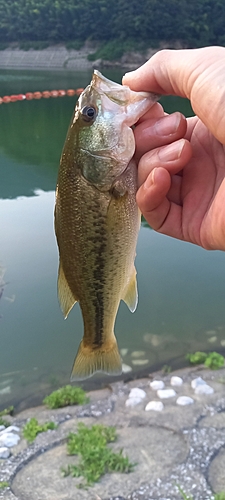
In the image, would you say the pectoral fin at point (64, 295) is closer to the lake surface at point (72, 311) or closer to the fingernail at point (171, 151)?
the fingernail at point (171, 151)

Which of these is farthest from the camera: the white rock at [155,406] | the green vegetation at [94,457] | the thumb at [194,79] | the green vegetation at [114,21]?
the green vegetation at [114,21]

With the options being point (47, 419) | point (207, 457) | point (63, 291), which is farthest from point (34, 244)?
point (63, 291)

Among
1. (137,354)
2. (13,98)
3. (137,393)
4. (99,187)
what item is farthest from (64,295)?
(13,98)

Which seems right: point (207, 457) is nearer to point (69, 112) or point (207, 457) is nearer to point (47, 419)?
point (47, 419)

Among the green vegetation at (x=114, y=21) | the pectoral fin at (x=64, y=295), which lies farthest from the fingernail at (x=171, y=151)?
the green vegetation at (x=114, y=21)

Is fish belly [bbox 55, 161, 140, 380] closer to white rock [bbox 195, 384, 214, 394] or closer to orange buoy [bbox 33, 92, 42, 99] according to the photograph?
white rock [bbox 195, 384, 214, 394]
